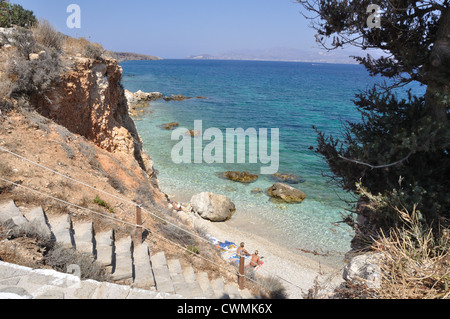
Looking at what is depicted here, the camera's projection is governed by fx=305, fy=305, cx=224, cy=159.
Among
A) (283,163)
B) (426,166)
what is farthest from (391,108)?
(283,163)

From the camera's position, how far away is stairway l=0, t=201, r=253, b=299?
5629 millimetres

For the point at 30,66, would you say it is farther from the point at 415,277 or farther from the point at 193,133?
the point at 193,133

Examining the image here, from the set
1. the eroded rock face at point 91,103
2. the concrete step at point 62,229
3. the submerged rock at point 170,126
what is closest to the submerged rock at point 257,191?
the eroded rock face at point 91,103

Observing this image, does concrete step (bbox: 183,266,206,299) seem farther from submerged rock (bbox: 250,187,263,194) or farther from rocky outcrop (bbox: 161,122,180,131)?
rocky outcrop (bbox: 161,122,180,131)

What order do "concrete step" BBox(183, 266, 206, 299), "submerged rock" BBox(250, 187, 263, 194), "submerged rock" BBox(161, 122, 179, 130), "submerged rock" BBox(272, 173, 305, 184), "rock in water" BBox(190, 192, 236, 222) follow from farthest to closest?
"submerged rock" BBox(161, 122, 179, 130) < "submerged rock" BBox(272, 173, 305, 184) < "submerged rock" BBox(250, 187, 263, 194) < "rock in water" BBox(190, 192, 236, 222) < "concrete step" BBox(183, 266, 206, 299)

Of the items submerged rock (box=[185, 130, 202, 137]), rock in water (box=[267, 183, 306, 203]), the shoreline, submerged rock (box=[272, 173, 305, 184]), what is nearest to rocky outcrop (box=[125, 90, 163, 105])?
submerged rock (box=[185, 130, 202, 137])

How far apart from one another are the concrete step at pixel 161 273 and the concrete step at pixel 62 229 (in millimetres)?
1708

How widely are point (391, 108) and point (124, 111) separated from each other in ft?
34.6

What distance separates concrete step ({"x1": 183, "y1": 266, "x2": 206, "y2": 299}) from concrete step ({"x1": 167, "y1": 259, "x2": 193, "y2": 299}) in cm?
10

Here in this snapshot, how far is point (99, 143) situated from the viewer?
1116 centimetres

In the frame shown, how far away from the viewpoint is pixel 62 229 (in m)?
5.97

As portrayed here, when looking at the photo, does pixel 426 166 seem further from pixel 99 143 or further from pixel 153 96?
pixel 153 96

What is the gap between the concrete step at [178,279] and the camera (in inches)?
230

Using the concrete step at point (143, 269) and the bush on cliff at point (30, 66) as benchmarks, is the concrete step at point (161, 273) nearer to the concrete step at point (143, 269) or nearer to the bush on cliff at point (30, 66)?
the concrete step at point (143, 269)
